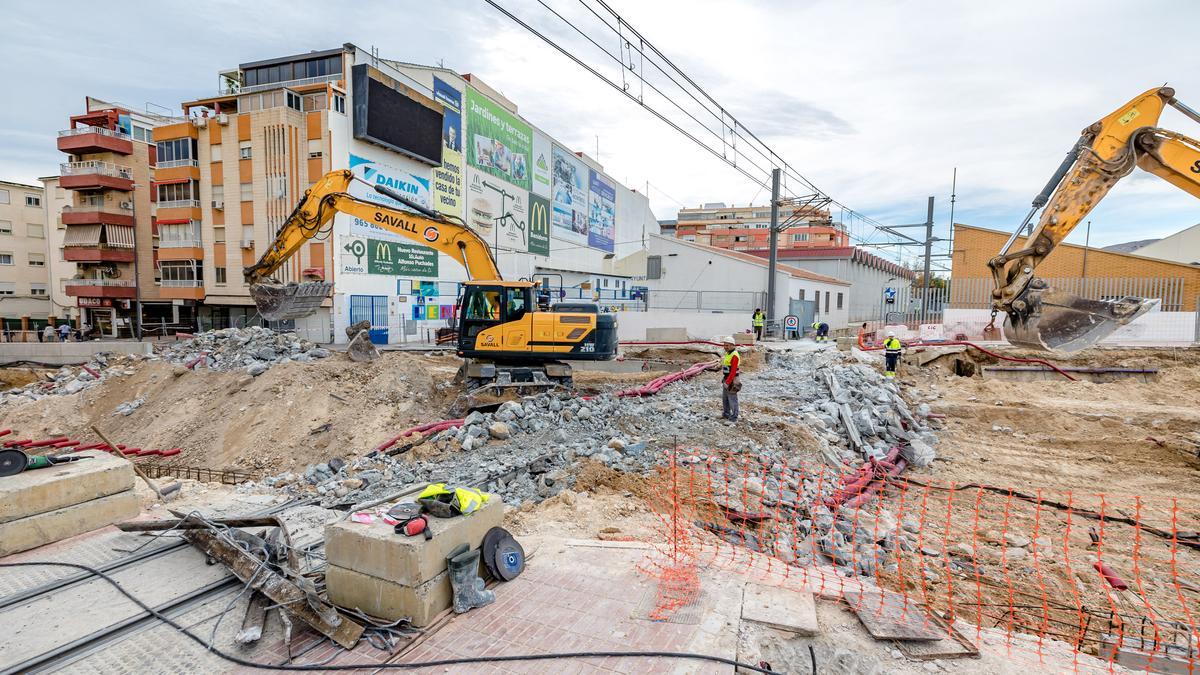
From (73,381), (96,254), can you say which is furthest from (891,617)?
(96,254)

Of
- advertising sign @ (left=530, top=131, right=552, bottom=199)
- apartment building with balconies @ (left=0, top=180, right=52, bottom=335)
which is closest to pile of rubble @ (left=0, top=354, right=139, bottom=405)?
advertising sign @ (left=530, top=131, right=552, bottom=199)

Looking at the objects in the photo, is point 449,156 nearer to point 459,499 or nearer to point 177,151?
point 177,151

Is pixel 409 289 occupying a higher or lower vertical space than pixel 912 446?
higher

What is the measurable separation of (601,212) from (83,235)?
113 feet

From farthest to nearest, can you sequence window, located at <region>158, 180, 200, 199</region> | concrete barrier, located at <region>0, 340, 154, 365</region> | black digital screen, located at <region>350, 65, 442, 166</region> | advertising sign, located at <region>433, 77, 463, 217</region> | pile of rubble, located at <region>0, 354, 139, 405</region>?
1. advertising sign, located at <region>433, 77, 463, 217</region>
2. window, located at <region>158, 180, 200, 199</region>
3. black digital screen, located at <region>350, 65, 442, 166</region>
4. concrete barrier, located at <region>0, 340, 154, 365</region>
5. pile of rubble, located at <region>0, 354, 139, 405</region>

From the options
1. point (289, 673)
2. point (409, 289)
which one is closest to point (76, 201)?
point (409, 289)

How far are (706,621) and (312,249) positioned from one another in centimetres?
2477

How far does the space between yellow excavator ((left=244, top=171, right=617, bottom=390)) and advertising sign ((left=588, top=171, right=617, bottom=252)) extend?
32.6 metres

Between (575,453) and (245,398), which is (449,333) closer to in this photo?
(245,398)

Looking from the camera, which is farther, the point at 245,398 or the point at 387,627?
the point at 245,398

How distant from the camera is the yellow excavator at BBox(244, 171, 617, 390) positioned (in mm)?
13555

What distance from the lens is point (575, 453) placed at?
861 centimetres

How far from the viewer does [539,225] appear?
38.8m

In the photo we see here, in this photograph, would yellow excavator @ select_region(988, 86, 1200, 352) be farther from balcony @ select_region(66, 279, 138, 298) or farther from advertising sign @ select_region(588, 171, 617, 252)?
balcony @ select_region(66, 279, 138, 298)
